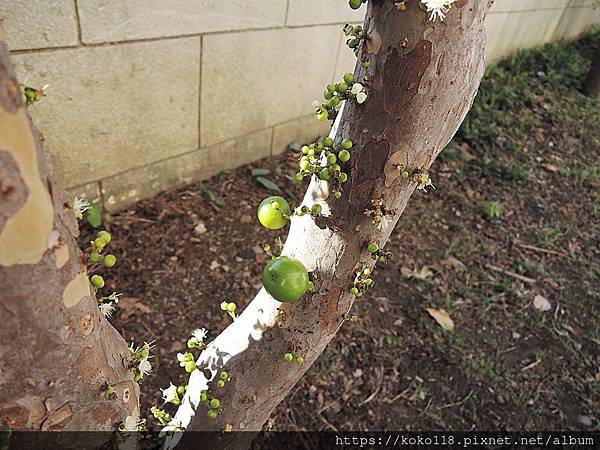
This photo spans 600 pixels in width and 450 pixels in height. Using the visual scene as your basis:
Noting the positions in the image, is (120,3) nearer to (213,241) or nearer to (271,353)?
(213,241)

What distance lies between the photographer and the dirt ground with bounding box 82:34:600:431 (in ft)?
9.21

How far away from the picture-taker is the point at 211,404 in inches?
58.0

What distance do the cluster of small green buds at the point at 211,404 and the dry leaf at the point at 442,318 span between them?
7.00 ft

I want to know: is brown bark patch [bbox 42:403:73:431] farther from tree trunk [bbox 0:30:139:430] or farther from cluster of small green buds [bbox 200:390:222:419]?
cluster of small green buds [bbox 200:390:222:419]

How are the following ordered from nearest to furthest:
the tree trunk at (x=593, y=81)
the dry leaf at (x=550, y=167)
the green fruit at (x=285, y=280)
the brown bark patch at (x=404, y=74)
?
the brown bark patch at (x=404, y=74) < the green fruit at (x=285, y=280) < the dry leaf at (x=550, y=167) < the tree trunk at (x=593, y=81)

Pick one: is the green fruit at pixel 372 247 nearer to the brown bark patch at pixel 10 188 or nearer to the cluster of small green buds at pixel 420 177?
the cluster of small green buds at pixel 420 177

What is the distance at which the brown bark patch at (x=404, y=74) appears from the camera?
3.23 ft

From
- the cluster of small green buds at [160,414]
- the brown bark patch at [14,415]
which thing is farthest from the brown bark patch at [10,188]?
the cluster of small green buds at [160,414]

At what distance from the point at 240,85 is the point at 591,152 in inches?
174

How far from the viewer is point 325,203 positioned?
4.07 ft

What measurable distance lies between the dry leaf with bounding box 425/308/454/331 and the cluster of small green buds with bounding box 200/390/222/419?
213 centimetres

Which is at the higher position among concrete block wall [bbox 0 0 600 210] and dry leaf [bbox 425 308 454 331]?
concrete block wall [bbox 0 0 600 210]

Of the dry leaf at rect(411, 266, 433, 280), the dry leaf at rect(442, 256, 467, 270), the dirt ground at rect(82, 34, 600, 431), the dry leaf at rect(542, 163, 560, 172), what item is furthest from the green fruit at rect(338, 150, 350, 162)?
the dry leaf at rect(542, 163, 560, 172)

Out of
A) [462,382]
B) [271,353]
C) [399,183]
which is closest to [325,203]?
[399,183]
